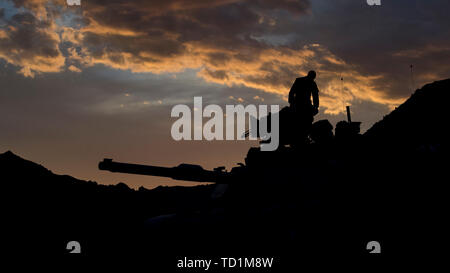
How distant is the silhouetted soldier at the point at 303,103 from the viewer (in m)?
15.7

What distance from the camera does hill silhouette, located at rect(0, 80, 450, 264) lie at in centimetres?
1277

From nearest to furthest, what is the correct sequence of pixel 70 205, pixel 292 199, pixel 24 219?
1. pixel 292 199
2. pixel 24 219
3. pixel 70 205

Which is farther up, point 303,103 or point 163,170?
point 303,103

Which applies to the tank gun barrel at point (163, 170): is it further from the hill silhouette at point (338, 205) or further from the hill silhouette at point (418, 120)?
the hill silhouette at point (418, 120)

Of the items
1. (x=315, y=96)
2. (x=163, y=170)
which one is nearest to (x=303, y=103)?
(x=315, y=96)

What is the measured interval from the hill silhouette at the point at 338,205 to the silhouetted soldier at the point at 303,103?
0.86 m

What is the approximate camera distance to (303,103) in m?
16.0

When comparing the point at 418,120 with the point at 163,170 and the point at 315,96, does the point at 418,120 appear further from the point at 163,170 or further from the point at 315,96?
the point at 163,170

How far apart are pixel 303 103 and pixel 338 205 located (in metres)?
4.14

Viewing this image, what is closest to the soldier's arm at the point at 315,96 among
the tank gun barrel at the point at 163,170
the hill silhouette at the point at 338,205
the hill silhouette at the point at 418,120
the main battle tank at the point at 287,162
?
the main battle tank at the point at 287,162
